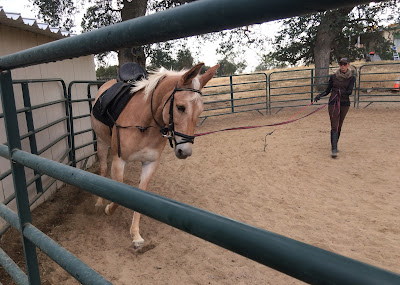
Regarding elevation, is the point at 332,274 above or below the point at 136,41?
below

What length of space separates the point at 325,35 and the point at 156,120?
40.4 ft

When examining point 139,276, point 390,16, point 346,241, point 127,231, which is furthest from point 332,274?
point 390,16

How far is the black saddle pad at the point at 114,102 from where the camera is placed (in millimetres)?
3529

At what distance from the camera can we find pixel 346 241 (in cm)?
325

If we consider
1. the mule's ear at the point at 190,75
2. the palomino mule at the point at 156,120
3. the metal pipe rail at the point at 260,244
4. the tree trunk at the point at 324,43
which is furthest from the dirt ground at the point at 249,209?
the tree trunk at the point at 324,43

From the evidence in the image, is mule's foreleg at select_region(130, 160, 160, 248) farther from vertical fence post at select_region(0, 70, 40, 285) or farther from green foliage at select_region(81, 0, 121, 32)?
green foliage at select_region(81, 0, 121, 32)

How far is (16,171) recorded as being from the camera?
116 centimetres

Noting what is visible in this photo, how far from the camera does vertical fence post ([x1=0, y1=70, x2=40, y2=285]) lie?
1.15 m

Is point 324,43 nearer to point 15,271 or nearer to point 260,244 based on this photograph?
point 15,271

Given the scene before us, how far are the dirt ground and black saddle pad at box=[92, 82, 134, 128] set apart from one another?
4.14ft

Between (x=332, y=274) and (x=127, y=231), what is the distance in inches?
136

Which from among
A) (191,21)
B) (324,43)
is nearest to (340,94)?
(191,21)

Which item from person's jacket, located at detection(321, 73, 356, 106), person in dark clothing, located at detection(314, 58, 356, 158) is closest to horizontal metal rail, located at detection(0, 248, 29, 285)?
person in dark clothing, located at detection(314, 58, 356, 158)

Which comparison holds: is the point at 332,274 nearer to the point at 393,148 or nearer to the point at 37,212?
the point at 37,212
